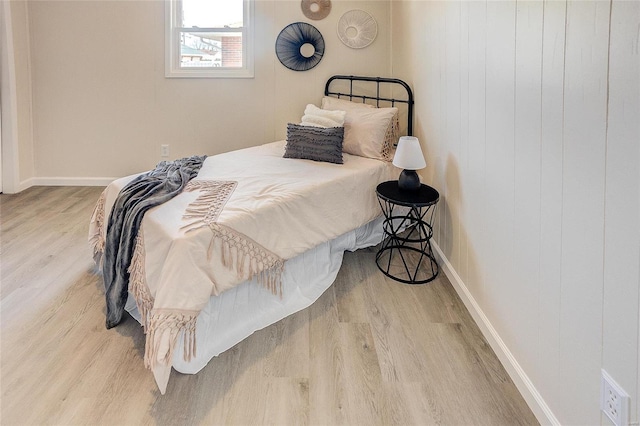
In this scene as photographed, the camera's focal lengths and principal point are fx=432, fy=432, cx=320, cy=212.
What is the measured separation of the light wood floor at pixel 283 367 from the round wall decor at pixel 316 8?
285 centimetres

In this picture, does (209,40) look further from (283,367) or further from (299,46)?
(283,367)

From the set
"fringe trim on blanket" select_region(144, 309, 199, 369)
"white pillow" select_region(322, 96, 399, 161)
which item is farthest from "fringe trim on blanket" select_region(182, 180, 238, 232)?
"white pillow" select_region(322, 96, 399, 161)

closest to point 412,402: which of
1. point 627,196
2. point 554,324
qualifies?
point 554,324

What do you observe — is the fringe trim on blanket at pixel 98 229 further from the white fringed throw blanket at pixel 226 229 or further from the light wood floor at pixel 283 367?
the light wood floor at pixel 283 367

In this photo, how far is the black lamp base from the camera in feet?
8.62

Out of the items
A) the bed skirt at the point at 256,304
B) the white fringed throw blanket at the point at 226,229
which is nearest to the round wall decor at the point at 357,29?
the white fringed throw blanket at the point at 226,229

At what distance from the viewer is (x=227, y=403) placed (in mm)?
1593

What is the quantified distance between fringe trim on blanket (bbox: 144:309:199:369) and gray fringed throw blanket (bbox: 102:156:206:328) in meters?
0.42

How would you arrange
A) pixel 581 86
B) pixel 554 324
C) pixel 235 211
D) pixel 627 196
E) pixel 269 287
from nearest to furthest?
1. pixel 627 196
2. pixel 581 86
3. pixel 554 324
4. pixel 235 211
5. pixel 269 287

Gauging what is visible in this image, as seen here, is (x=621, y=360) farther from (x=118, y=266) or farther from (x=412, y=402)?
(x=118, y=266)

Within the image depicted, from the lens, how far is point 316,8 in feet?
13.7

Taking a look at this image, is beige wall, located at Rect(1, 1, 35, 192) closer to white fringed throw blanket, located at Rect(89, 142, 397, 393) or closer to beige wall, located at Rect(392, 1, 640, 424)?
white fringed throw blanket, located at Rect(89, 142, 397, 393)

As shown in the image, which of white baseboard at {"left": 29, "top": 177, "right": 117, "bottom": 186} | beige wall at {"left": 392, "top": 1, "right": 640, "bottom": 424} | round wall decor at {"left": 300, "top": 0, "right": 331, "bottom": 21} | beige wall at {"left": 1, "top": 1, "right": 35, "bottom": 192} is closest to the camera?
beige wall at {"left": 392, "top": 1, "right": 640, "bottom": 424}

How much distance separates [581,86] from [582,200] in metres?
0.33
